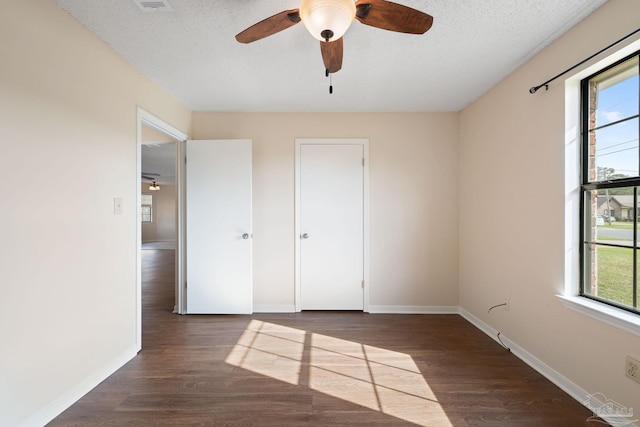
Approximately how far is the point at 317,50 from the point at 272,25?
2.54ft

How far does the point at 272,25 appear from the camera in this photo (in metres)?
1.40

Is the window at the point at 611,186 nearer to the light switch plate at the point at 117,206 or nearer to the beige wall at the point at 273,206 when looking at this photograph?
the beige wall at the point at 273,206

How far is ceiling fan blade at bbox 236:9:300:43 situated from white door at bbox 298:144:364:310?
6.27 feet

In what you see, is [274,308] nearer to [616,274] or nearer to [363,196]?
[363,196]

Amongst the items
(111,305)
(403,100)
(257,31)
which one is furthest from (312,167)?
(111,305)

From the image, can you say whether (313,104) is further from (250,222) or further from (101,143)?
(101,143)

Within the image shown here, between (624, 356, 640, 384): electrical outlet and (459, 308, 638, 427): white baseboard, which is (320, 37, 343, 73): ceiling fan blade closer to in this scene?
(624, 356, 640, 384): electrical outlet

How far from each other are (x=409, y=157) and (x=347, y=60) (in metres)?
1.53

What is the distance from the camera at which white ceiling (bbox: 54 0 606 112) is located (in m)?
1.67

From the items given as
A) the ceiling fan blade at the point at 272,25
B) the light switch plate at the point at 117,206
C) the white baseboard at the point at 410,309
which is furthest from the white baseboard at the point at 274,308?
the ceiling fan blade at the point at 272,25

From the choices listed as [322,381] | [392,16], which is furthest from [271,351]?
[392,16]

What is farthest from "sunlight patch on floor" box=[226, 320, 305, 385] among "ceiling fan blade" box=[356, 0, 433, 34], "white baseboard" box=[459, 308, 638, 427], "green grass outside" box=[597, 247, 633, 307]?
"ceiling fan blade" box=[356, 0, 433, 34]

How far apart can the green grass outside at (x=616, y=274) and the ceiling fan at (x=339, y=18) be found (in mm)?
1724

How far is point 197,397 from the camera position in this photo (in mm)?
1814
